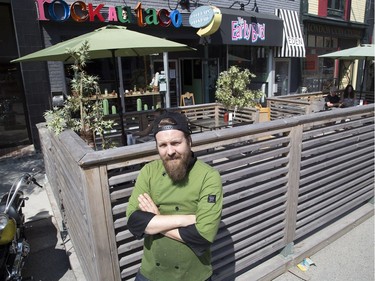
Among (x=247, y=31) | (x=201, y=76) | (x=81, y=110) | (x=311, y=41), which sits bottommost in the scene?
(x=81, y=110)

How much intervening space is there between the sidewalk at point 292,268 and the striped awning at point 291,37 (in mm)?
8872

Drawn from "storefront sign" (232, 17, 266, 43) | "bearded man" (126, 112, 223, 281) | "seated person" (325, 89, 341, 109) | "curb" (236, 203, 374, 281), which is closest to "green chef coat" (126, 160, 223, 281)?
"bearded man" (126, 112, 223, 281)

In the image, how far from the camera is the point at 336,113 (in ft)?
11.2

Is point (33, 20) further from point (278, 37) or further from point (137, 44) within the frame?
point (278, 37)

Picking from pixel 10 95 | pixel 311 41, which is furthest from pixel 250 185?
pixel 311 41

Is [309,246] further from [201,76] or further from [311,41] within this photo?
[311,41]

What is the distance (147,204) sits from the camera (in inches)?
74.1

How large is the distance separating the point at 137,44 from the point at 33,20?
503 cm

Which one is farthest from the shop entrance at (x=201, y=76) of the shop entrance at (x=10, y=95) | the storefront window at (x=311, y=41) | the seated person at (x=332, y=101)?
the shop entrance at (x=10, y=95)

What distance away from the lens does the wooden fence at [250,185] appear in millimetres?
2127

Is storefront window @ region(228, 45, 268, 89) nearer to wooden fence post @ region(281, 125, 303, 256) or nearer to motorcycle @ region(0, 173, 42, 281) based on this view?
wooden fence post @ region(281, 125, 303, 256)

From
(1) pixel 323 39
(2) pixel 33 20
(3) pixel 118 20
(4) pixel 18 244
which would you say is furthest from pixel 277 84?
(4) pixel 18 244

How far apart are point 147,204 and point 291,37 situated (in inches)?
468

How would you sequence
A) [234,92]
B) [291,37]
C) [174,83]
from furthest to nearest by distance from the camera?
[291,37] < [174,83] < [234,92]
